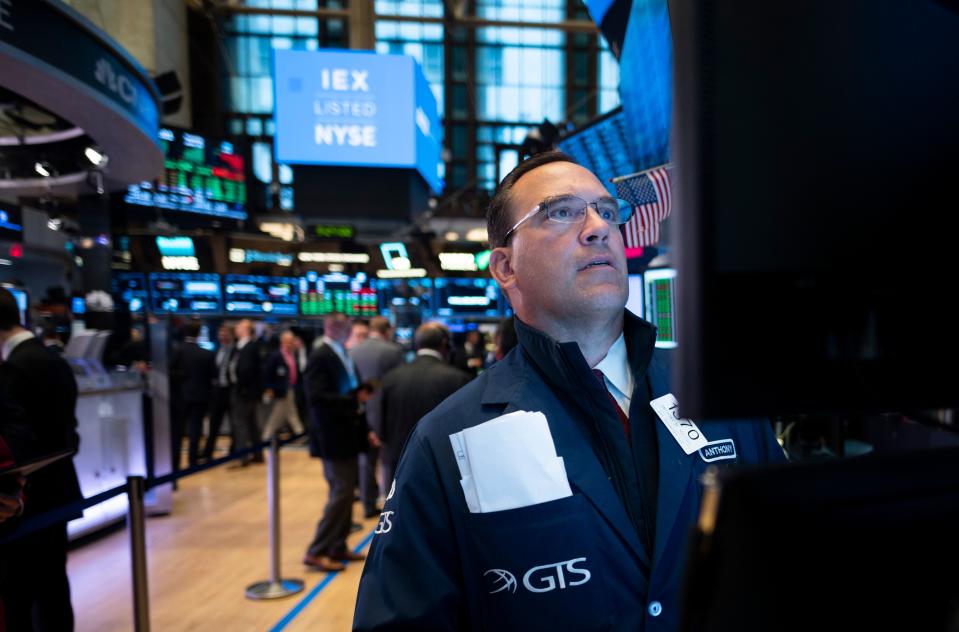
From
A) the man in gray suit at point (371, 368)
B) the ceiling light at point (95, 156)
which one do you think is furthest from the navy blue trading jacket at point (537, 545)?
the ceiling light at point (95, 156)

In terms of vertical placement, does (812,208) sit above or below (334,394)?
above

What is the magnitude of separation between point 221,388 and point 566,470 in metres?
9.21

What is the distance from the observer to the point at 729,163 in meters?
0.43

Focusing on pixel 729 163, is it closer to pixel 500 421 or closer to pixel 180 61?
pixel 500 421

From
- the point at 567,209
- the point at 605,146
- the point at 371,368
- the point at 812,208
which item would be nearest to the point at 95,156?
the point at 371,368

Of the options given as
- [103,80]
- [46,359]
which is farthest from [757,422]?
[103,80]

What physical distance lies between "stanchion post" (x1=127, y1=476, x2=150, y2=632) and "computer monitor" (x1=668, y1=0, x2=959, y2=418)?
3165 mm

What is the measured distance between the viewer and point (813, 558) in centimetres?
44

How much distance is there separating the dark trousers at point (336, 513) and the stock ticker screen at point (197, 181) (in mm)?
5892

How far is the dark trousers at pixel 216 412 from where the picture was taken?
29.5 ft

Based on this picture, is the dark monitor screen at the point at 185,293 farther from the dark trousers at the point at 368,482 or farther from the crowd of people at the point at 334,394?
the dark trousers at the point at 368,482

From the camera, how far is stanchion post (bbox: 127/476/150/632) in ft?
9.71

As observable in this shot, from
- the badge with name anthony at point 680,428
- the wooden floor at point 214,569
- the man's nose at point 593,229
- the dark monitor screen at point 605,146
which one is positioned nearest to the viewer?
the badge with name anthony at point 680,428

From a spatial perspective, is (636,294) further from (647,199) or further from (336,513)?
(336,513)
